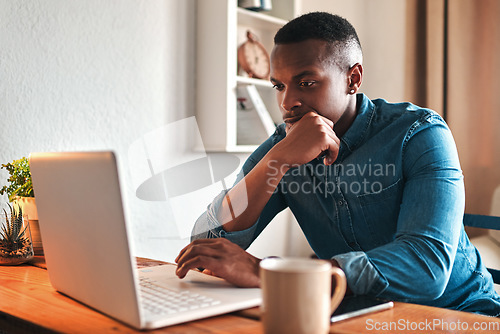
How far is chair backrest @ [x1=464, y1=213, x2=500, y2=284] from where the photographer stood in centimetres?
124

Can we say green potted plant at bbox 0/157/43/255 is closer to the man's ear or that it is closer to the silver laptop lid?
the silver laptop lid

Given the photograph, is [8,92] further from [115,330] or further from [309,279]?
[309,279]

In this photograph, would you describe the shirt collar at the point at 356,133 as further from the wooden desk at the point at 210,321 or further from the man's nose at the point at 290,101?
the wooden desk at the point at 210,321

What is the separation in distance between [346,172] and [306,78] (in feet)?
0.82

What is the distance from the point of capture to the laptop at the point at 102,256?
59cm

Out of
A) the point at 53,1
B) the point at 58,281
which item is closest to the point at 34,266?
the point at 58,281

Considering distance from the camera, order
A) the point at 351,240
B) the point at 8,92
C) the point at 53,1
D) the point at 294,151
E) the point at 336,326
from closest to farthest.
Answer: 1. the point at 336,326
2. the point at 294,151
3. the point at 351,240
4. the point at 8,92
5. the point at 53,1

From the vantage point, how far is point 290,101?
1.13 meters

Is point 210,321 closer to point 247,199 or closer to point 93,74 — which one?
point 247,199

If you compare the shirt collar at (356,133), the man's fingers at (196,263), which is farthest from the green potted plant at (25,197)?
the shirt collar at (356,133)

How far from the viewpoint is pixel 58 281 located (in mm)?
803

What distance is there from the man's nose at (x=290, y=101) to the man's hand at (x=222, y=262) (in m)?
0.42

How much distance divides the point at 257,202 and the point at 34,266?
0.53 metres

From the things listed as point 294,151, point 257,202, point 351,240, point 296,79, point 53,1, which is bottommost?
point 351,240
